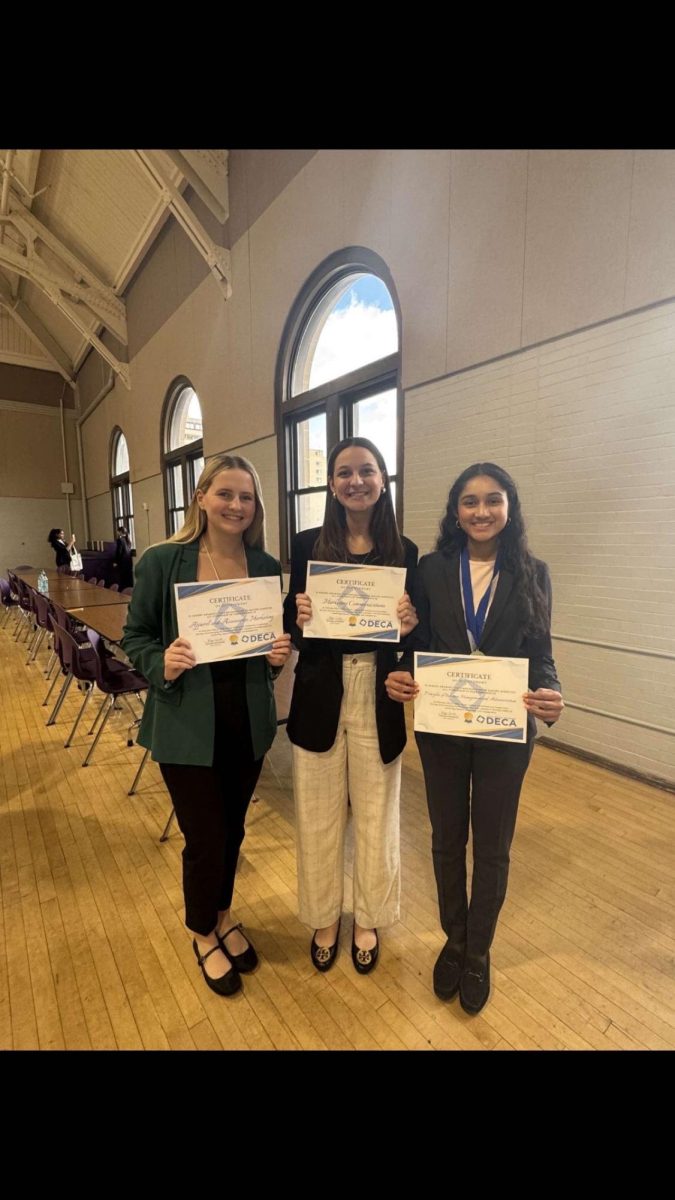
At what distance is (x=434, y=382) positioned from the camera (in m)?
3.90

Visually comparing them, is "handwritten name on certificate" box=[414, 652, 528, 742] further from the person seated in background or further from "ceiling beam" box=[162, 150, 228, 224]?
the person seated in background

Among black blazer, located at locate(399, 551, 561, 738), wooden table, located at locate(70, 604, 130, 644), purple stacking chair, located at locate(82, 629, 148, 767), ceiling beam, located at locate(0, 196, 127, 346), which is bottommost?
purple stacking chair, located at locate(82, 629, 148, 767)

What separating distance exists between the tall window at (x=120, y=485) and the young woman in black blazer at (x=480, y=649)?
12.2 m

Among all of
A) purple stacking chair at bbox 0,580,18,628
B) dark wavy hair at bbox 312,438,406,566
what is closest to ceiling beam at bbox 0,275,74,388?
purple stacking chair at bbox 0,580,18,628

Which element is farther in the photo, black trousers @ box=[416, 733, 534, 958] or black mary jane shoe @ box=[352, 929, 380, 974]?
black mary jane shoe @ box=[352, 929, 380, 974]

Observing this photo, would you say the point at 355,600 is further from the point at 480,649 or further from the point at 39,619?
the point at 39,619

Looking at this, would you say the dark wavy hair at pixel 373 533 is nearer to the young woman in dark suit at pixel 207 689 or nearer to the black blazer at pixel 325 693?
the black blazer at pixel 325 693

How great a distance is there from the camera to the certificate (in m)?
1.36

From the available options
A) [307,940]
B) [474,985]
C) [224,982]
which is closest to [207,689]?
[224,982]

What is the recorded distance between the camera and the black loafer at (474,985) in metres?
1.47

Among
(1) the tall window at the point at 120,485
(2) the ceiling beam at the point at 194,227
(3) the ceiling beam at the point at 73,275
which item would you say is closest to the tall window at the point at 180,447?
(2) the ceiling beam at the point at 194,227

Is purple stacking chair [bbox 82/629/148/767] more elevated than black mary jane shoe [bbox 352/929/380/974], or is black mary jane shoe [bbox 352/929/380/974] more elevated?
purple stacking chair [bbox 82/629/148/767]

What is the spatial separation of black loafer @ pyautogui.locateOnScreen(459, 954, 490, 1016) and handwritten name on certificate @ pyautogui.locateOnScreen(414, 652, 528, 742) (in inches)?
30.4
